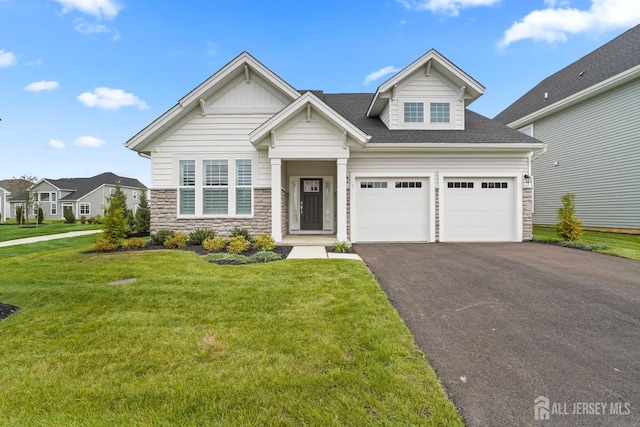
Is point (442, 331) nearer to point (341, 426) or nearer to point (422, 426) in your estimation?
point (422, 426)

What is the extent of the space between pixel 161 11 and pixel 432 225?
47.7 feet

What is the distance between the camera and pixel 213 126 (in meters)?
9.78

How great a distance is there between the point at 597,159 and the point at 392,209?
11.0 meters

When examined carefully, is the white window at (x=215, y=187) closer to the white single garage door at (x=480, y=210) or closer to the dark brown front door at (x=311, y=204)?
the dark brown front door at (x=311, y=204)

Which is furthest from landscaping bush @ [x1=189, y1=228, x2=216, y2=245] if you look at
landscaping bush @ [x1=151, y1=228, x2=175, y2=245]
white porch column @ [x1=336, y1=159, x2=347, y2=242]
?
white porch column @ [x1=336, y1=159, x2=347, y2=242]

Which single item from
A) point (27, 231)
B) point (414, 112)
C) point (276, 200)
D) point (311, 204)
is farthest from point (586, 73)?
point (27, 231)

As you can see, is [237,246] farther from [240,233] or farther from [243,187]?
[243,187]

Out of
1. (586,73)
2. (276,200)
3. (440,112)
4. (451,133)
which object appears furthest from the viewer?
(586,73)

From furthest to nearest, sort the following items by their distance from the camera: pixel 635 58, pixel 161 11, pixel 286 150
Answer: pixel 161 11 < pixel 635 58 < pixel 286 150

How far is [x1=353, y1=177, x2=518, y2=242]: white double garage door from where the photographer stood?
33.2 feet

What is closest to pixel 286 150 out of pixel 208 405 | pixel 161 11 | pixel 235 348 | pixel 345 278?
pixel 345 278

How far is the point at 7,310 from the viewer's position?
386 centimetres

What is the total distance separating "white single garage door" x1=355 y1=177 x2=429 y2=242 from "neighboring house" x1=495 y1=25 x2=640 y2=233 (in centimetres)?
937

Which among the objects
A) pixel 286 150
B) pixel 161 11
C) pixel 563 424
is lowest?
pixel 563 424
